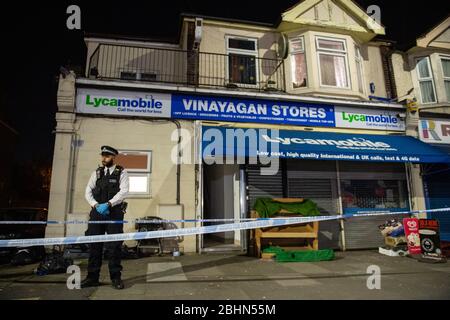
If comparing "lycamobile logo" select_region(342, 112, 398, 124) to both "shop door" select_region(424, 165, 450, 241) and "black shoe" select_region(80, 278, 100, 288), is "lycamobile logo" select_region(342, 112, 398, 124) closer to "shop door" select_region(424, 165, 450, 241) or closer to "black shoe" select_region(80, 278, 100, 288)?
"shop door" select_region(424, 165, 450, 241)

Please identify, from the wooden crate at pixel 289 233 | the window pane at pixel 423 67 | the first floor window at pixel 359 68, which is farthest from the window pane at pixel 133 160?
the window pane at pixel 423 67

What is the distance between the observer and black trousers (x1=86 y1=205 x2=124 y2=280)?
13.9 ft

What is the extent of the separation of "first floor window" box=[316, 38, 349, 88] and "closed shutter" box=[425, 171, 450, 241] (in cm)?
454

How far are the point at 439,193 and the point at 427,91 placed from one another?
4.30 m

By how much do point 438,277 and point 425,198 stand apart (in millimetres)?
5359

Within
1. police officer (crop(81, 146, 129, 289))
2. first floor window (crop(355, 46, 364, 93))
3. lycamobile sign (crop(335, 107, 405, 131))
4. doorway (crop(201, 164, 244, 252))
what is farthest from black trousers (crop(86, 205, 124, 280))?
first floor window (crop(355, 46, 364, 93))

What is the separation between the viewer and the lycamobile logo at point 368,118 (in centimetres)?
970

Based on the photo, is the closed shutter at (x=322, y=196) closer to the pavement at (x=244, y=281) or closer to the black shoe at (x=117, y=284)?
the pavement at (x=244, y=281)

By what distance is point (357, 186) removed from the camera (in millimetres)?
9352

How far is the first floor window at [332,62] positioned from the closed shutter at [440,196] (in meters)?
4.54

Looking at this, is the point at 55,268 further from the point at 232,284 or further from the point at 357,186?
the point at 357,186

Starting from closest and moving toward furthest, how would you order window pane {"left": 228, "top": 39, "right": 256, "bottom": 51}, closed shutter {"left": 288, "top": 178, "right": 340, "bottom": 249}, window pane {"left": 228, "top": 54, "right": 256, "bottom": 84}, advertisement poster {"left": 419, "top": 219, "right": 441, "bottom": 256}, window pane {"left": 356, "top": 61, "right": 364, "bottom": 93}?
advertisement poster {"left": 419, "top": 219, "right": 441, "bottom": 256} → closed shutter {"left": 288, "top": 178, "right": 340, "bottom": 249} → window pane {"left": 228, "top": 54, "right": 256, "bottom": 84} → window pane {"left": 228, "top": 39, "right": 256, "bottom": 51} → window pane {"left": 356, "top": 61, "right": 364, "bottom": 93}

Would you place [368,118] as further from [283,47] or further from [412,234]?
[412,234]

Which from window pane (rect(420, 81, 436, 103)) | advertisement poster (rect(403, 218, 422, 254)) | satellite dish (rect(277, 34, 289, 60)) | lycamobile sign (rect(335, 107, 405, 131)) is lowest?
advertisement poster (rect(403, 218, 422, 254))
